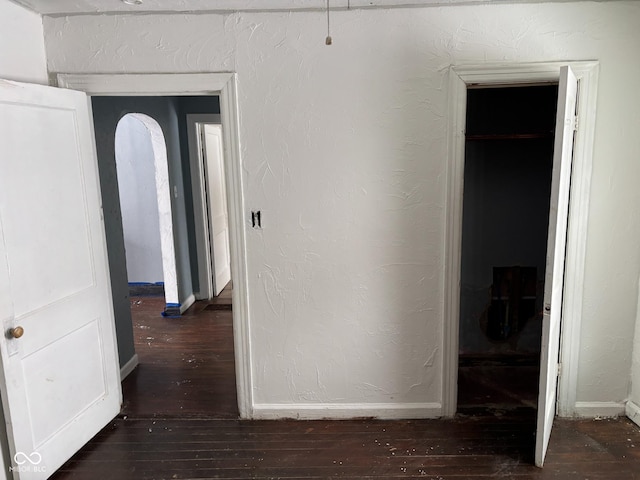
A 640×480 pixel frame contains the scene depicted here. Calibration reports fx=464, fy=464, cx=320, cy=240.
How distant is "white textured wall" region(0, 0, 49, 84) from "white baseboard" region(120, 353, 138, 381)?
2053 mm

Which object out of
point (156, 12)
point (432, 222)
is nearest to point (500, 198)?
point (432, 222)

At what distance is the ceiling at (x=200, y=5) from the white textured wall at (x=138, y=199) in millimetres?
3051

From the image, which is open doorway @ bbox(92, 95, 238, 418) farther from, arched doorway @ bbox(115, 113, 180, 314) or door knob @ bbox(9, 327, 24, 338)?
door knob @ bbox(9, 327, 24, 338)

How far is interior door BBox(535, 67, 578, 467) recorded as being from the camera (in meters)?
2.15

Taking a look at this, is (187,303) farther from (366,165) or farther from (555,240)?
(555,240)

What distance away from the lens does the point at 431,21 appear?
2488 millimetres

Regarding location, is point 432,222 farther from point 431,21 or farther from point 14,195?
point 14,195

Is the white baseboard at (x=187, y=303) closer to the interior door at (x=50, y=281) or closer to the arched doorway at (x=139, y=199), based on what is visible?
the arched doorway at (x=139, y=199)

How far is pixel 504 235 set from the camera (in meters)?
3.57

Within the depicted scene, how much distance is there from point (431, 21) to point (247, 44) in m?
1.00

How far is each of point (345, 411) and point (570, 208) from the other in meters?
1.80

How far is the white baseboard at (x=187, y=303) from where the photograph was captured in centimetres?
488

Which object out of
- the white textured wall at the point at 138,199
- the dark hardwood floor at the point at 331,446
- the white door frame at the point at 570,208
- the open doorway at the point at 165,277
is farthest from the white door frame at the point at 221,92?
the white textured wall at the point at 138,199

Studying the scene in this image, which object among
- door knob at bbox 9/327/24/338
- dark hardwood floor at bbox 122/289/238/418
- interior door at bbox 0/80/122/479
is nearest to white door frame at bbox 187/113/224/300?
dark hardwood floor at bbox 122/289/238/418
